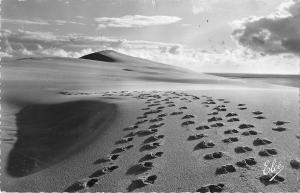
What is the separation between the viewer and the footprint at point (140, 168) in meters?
7.11

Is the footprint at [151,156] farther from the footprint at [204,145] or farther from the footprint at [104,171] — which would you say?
the footprint at [204,145]

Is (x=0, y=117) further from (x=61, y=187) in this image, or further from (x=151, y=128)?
(x=61, y=187)

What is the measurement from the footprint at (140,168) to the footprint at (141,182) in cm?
34

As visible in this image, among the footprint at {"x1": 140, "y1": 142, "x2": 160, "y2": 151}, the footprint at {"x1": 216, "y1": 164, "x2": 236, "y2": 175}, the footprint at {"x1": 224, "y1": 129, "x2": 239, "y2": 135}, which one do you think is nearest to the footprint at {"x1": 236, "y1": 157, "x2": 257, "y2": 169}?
the footprint at {"x1": 216, "y1": 164, "x2": 236, "y2": 175}

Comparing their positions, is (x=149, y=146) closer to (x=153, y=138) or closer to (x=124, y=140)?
(x=153, y=138)

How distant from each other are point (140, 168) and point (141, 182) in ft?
2.03

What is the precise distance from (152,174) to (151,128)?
295 cm

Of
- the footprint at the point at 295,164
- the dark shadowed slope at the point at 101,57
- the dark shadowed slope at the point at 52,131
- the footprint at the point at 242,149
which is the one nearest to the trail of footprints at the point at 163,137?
the footprint at the point at 242,149

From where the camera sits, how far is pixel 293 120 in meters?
10.3

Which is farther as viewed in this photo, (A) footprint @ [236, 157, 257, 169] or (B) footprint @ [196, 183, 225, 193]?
(A) footprint @ [236, 157, 257, 169]

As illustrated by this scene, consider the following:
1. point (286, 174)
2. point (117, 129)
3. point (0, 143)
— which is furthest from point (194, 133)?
point (0, 143)

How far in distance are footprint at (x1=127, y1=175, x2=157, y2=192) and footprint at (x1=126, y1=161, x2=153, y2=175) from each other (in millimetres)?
341

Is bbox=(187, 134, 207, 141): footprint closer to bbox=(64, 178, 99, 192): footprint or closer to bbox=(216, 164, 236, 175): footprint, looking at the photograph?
bbox=(216, 164, 236, 175): footprint

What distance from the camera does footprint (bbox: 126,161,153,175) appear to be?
23.3 feet
